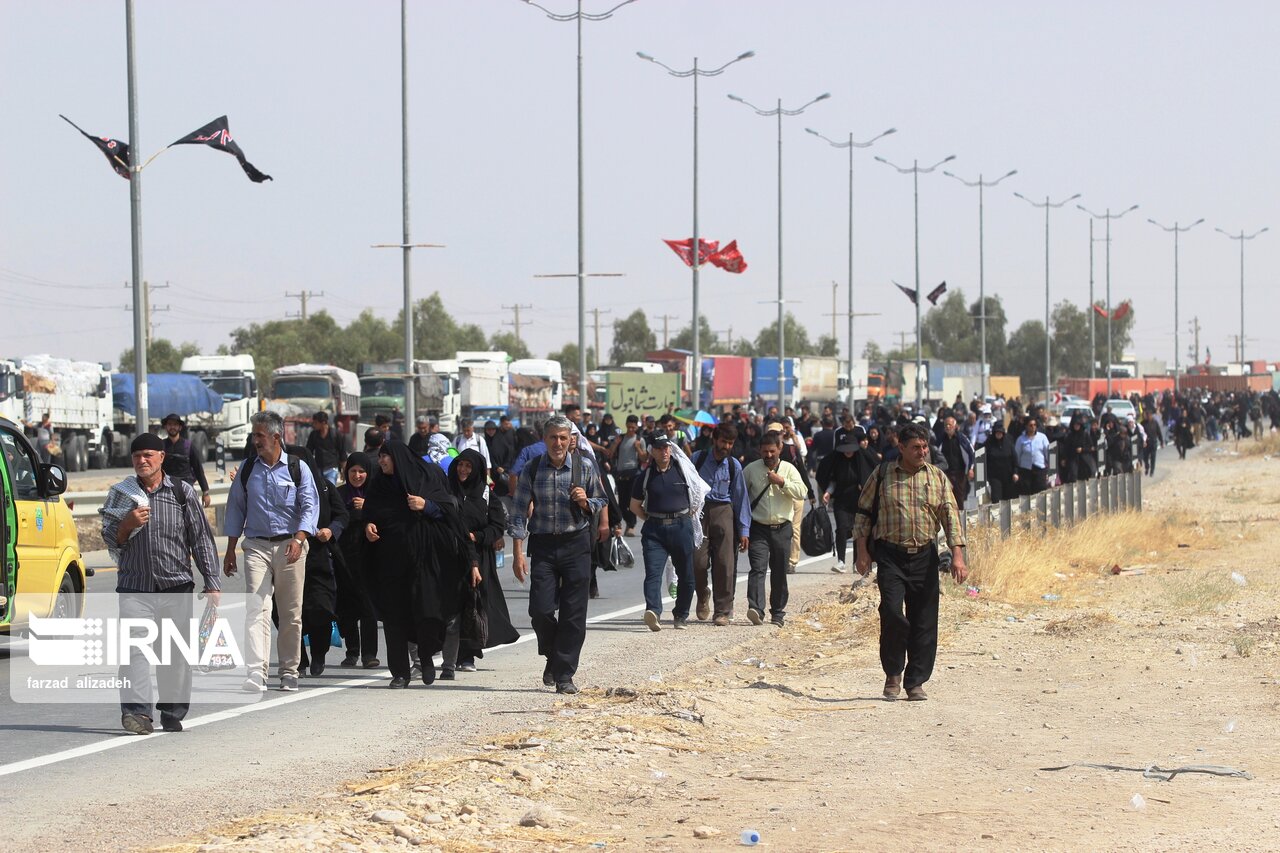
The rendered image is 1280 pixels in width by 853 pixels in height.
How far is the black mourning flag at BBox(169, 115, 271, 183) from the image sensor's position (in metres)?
24.7

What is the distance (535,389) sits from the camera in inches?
2618

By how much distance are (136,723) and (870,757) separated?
3777 millimetres

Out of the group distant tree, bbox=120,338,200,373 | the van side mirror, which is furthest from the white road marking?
distant tree, bbox=120,338,200,373

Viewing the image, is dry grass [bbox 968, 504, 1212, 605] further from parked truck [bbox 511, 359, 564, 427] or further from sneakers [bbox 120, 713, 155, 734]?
parked truck [bbox 511, 359, 564, 427]

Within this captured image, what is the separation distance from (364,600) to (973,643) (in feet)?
15.4

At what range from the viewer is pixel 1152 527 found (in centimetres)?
2600

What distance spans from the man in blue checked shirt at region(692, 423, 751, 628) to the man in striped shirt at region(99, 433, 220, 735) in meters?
6.02

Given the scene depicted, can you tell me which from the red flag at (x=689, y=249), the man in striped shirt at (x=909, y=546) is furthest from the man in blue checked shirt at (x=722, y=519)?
the red flag at (x=689, y=249)

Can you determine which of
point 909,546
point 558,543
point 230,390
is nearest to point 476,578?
point 558,543

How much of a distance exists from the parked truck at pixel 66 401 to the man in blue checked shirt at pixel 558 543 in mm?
34500

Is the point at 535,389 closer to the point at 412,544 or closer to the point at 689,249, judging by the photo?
the point at 689,249

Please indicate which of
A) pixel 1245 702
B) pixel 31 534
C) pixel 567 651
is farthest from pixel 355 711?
pixel 1245 702

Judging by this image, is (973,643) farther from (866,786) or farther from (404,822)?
(404,822)

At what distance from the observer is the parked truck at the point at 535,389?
210 ft
